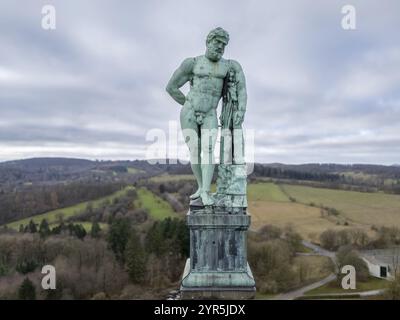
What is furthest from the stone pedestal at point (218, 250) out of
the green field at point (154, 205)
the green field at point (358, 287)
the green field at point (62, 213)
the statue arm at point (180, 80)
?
the green field at point (62, 213)

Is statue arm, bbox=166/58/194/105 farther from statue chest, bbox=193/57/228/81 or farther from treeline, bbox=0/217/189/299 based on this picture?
treeline, bbox=0/217/189/299

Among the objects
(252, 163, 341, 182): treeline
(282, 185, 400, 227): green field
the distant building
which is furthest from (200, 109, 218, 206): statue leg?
(252, 163, 341, 182): treeline

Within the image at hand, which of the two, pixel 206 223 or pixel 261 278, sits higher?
pixel 206 223

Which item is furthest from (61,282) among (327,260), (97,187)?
(97,187)

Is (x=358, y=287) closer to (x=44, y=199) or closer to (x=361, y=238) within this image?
(x=361, y=238)

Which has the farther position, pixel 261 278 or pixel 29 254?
pixel 29 254

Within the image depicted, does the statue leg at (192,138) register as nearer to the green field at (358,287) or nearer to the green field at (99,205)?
the green field at (358,287)
